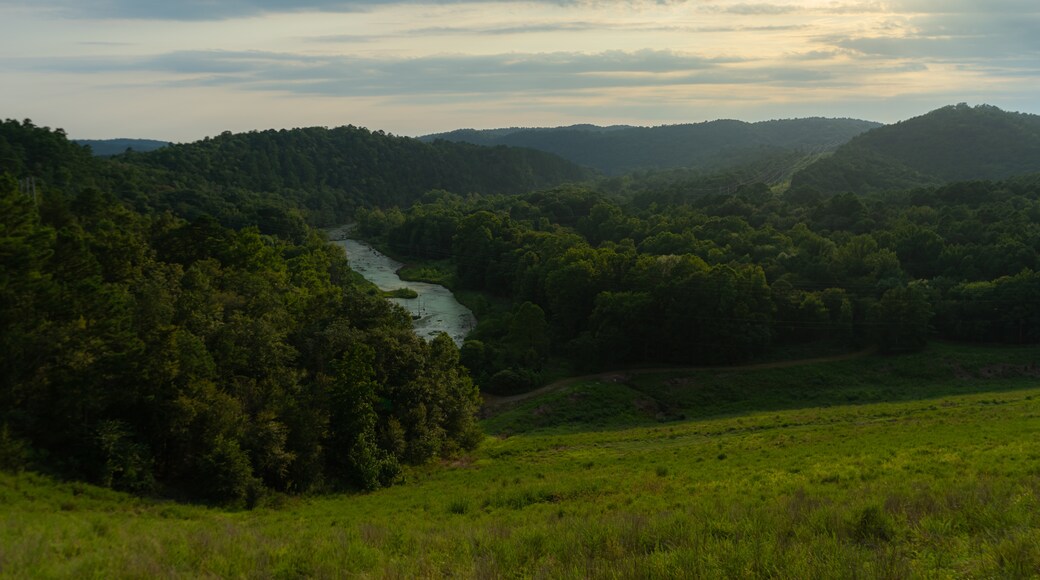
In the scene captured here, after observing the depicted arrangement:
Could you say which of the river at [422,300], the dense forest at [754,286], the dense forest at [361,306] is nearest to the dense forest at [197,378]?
the dense forest at [361,306]

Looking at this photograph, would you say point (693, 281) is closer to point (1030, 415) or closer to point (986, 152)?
point (1030, 415)

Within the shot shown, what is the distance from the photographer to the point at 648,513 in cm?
1691

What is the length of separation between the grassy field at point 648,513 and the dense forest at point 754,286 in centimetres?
1602

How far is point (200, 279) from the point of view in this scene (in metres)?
37.6

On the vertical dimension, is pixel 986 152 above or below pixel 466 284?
above

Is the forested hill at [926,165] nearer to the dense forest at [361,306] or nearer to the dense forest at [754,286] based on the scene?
the dense forest at [361,306]

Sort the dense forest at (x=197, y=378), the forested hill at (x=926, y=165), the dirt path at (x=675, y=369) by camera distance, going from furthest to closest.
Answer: the forested hill at (x=926, y=165) < the dirt path at (x=675, y=369) < the dense forest at (x=197, y=378)

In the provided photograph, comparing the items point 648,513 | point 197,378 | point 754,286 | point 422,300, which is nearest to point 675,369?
point 754,286

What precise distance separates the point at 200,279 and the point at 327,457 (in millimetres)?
13295

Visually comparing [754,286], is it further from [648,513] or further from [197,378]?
[648,513]

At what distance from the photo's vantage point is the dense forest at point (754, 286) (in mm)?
61219

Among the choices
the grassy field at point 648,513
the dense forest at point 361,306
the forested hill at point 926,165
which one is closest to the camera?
the grassy field at point 648,513

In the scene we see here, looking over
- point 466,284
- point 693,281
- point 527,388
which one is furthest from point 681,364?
point 466,284

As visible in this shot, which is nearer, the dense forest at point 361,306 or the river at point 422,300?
the dense forest at point 361,306
